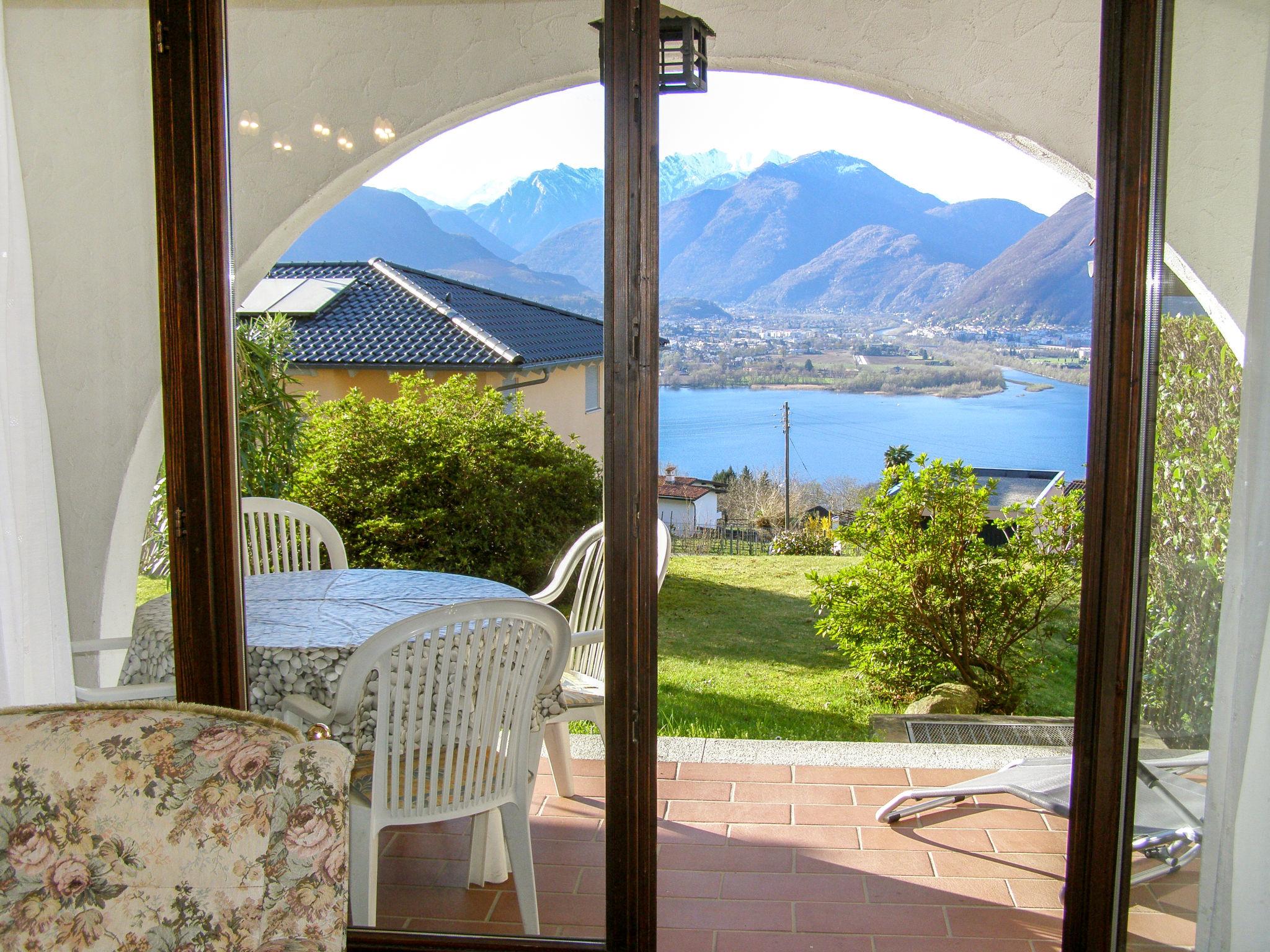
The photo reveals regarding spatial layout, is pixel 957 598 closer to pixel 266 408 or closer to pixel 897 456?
pixel 897 456

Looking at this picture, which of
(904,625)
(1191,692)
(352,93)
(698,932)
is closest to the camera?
(1191,692)

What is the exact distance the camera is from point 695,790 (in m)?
3.48

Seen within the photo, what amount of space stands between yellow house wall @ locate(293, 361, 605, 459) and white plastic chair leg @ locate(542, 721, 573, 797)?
678mm

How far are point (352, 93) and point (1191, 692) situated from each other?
7.04ft

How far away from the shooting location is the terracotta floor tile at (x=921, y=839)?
316 cm

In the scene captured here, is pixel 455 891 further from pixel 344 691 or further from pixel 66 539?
pixel 66 539

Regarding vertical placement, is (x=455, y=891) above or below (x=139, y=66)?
below

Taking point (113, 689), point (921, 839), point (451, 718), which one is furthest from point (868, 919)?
point (113, 689)

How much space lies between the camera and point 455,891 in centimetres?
233

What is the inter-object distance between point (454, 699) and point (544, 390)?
0.75 metres

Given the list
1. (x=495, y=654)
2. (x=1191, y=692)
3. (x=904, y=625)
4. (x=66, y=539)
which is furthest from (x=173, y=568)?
(x=904, y=625)

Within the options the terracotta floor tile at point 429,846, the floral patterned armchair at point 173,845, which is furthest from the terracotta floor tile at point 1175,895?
the floral patterned armchair at point 173,845

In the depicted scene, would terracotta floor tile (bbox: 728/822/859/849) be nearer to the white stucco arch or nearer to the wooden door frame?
the wooden door frame

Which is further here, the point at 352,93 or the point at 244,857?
the point at 352,93
